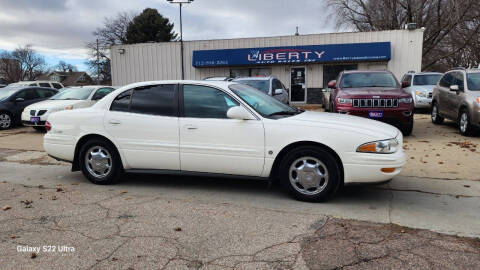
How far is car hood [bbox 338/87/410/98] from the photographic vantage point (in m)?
8.52

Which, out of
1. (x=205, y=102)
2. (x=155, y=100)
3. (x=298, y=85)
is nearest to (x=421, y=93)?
(x=298, y=85)

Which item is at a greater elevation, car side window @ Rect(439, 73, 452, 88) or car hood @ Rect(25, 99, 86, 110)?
car side window @ Rect(439, 73, 452, 88)

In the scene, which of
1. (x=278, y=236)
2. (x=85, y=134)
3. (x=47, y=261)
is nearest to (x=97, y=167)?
(x=85, y=134)

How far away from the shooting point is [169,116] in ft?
16.5

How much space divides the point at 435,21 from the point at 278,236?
3540 centimetres

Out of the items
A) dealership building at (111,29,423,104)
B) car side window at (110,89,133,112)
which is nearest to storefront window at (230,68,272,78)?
dealership building at (111,29,423,104)

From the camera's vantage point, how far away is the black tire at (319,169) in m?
4.35

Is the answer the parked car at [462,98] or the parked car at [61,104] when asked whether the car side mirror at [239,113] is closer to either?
the parked car at [462,98]

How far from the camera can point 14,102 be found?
13070mm

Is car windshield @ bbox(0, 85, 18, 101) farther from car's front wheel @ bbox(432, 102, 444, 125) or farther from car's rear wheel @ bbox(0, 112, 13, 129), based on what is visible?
car's front wheel @ bbox(432, 102, 444, 125)

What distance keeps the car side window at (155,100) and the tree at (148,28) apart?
4622 cm

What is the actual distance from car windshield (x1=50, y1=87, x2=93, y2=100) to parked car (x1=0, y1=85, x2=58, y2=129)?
142 cm

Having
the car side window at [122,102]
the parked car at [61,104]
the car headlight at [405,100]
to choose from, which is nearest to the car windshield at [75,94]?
the parked car at [61,104]

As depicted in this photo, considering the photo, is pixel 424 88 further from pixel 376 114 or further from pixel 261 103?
pixel 261 103
